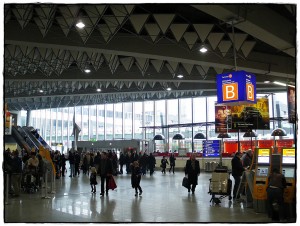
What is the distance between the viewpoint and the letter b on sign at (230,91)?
10.7 meters

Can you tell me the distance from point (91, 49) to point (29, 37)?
232cm

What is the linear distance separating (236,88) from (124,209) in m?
4.60

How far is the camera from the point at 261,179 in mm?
9094

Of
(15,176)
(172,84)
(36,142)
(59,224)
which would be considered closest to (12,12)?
(59,224)

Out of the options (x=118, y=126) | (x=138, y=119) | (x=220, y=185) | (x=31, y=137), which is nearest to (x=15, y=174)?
(x=220, y=185)

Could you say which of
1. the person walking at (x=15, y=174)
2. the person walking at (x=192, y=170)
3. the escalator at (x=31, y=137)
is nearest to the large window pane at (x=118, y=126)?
the escalator at (x=31, y=137)

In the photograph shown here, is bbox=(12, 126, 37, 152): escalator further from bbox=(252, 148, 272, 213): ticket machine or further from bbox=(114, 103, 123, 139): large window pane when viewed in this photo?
bbox=(252, 148, 272, 213): ticket machine

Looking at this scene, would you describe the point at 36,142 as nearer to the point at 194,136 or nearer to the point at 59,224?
the point at 194,136

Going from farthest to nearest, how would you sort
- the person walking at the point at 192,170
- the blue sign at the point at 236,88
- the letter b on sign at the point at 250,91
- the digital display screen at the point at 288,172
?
the person walking at the point at 192,170, the letter b on sign at the point at 250,91, the blue sign at the point at 236,88, the digital display screen at the point at 288,172

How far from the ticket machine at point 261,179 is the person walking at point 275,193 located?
77cm

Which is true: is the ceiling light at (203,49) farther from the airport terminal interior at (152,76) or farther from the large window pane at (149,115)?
the large window pane at (149,115)

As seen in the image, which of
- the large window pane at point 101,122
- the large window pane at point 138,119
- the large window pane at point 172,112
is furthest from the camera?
the large window pane at point 101,122

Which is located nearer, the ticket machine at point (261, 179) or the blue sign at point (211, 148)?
the ticket machine at point (261, 179)

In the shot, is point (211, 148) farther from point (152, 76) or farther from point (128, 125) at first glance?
point (128, 125)
